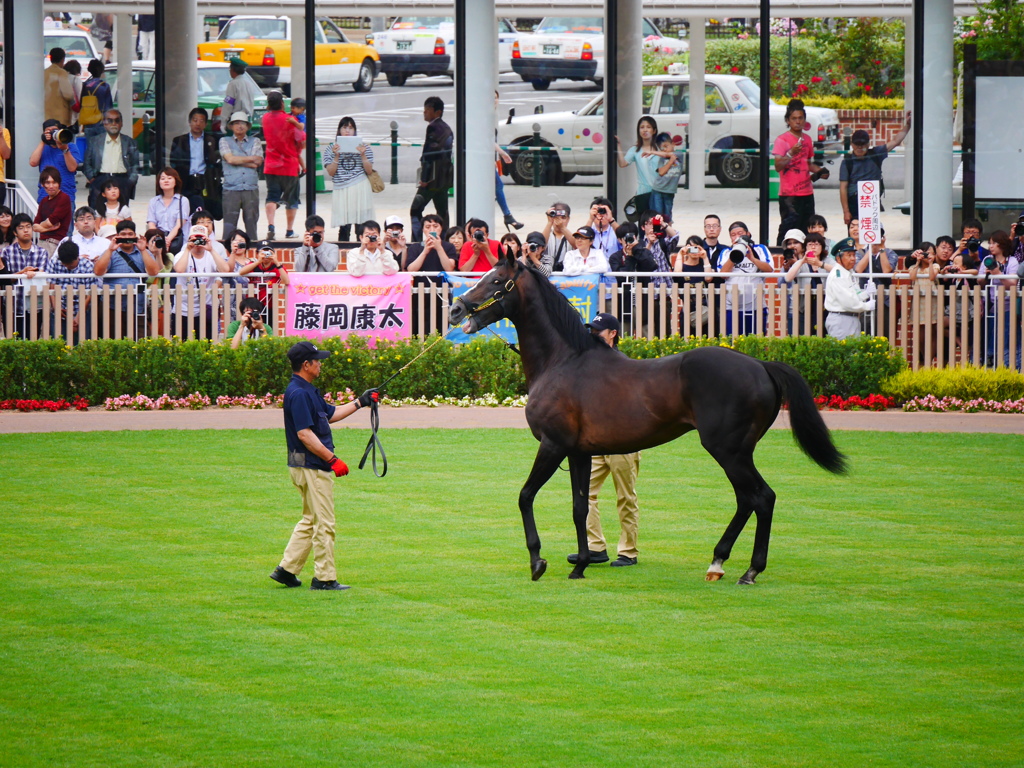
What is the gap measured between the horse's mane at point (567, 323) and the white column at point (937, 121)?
12.3 m

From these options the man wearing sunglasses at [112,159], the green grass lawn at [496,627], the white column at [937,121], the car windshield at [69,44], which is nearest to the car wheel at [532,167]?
the white column at [937,121]

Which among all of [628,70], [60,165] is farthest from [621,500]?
[60,165]

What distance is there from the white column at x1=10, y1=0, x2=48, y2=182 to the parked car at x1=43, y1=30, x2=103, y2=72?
33.5 inches

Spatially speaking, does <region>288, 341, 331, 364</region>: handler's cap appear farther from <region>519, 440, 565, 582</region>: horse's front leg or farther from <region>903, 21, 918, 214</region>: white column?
<region>903, 21, 918, 214</region>: white column

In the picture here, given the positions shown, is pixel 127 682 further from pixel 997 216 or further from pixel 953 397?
pixel 997 216

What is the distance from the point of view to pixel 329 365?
1739 cm

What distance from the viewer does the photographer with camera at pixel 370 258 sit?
18.0 m

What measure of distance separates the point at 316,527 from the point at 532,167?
1340cm

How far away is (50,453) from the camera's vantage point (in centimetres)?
1450

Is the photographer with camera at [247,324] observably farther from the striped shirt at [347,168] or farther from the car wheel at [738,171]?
the car wheel at [738,171]

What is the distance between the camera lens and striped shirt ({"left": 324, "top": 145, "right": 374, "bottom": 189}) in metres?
21.2

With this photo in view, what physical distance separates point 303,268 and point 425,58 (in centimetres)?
437

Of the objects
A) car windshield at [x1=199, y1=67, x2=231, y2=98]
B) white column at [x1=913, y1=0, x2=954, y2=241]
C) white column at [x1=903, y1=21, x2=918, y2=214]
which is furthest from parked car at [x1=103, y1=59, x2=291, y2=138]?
white column at [x1=913, y1=0, x2=954, y2=241]

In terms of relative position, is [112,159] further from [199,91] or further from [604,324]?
[604,324]
